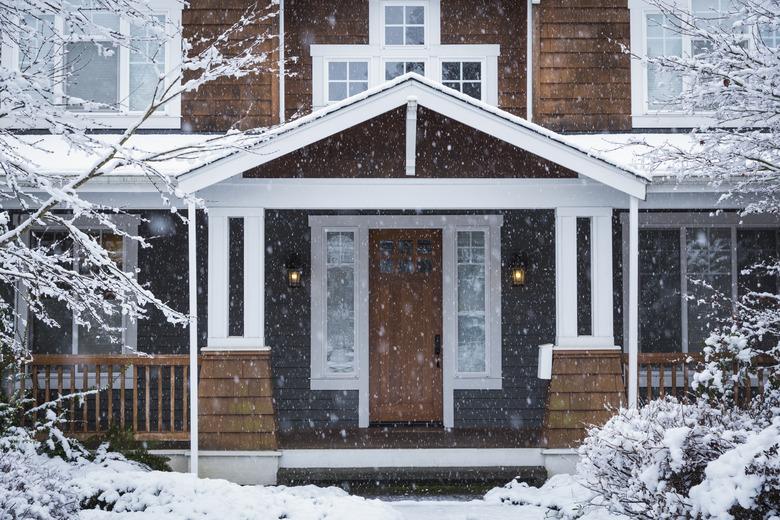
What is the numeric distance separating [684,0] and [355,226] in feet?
16.2

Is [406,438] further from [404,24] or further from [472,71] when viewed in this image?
[404,24]

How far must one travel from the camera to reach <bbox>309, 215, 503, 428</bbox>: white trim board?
10.1 metres

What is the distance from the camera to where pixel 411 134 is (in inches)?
304

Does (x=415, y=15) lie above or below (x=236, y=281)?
above

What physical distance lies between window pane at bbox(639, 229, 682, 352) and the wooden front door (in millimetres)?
2514

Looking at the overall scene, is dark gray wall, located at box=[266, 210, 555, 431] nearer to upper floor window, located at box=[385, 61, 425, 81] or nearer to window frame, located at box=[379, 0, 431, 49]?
upper floor window, located at box=[385, 61, 425, 81]

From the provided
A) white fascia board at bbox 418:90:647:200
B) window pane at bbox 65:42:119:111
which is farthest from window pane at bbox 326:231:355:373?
window pane at bbox 65:42:119:111

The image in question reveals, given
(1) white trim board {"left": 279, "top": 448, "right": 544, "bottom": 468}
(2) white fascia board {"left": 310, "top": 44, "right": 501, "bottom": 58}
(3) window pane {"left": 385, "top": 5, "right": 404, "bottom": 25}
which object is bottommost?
(1) white trim board {"left": 279, "top": 448, "right": 544, "bottom": 468}

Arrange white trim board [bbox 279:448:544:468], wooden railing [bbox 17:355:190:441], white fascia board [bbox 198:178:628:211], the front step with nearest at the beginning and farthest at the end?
white fascia board [bbox 198:178:628:211], the front step, wooden railing [bbox 17:355:190:441], white trim board [bbox 279:448:544:468]

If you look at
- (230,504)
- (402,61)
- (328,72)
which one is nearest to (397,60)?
(402,61)

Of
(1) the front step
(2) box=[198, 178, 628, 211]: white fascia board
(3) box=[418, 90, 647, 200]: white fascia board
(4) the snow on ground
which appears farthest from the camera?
(1) the front step

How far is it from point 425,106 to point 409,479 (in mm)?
3637

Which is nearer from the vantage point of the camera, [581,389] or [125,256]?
[581,389]

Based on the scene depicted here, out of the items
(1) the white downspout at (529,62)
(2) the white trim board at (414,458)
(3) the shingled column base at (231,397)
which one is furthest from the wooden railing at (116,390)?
(1) the white downspout at (529,62)
